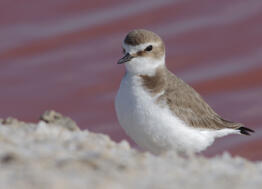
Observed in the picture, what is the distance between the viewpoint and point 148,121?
6.70m

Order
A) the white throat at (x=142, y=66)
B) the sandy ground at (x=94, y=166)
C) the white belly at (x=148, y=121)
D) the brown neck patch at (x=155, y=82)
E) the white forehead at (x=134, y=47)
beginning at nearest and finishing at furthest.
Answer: the sandy ground at (x=94, y=166), the white belly at (x=148, y=121), the brown neck patch at (x=155, y=82), the white throat at (x=142, y=66), the white forehead at (x=134, y=47)

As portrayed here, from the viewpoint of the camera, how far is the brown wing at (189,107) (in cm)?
703

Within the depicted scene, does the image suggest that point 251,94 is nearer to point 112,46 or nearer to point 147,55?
point 112,46

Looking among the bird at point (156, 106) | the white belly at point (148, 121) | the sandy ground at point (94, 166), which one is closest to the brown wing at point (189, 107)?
the bird at point (156, 106)

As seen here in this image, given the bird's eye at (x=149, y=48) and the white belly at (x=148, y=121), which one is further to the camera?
the bird's eye at (x=149, y=48)

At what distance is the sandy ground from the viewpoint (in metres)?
4.54

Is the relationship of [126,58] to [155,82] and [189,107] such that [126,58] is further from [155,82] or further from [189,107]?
[189,107]

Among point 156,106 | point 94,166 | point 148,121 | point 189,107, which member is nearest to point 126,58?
point 156,106

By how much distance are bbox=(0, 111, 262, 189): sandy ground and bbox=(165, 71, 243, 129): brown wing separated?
113 centimetres

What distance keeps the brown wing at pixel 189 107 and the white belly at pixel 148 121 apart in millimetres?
124

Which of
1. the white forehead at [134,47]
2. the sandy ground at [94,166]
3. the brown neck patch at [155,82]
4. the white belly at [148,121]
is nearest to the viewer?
the sandy ground at [94,166]

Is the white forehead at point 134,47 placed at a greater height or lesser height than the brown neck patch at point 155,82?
greater

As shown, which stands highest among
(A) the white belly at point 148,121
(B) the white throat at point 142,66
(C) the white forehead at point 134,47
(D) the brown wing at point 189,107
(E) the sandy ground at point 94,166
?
(C) the white forehead at point 134,47

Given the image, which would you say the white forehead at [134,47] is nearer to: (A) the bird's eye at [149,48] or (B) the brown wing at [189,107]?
(A) the bird's eye at [149,48]
